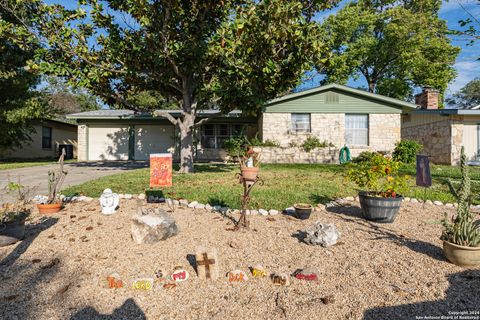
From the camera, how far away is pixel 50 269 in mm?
3125

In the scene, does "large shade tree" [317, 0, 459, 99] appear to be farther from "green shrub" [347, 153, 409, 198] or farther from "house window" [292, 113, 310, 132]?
"green shrub" [347, 153, 409, 198]

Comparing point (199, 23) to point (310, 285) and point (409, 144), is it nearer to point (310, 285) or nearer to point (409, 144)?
point (310, 285)

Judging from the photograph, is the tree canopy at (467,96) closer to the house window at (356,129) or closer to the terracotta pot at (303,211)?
the house window at (356,129)

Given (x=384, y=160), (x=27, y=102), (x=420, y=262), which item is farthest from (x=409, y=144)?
(x=27, y=102)

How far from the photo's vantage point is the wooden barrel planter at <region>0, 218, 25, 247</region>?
3.64 meters

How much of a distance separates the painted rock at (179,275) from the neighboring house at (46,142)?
69.0 ft

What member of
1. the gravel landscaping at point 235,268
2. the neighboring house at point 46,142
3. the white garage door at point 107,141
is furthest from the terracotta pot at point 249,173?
the neighboring house at point 46,142

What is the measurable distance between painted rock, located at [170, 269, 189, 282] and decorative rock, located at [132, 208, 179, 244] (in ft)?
3.22

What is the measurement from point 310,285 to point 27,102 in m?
18.2

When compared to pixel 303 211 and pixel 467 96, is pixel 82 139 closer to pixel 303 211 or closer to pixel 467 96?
pixel 303 211

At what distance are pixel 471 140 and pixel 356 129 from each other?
5559mm

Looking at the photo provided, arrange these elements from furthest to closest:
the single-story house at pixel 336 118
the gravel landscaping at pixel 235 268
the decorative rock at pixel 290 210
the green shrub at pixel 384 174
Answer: the single-story house at pixel 336 118
the decorative rock at pixel 290 210
the green shrub at pixel 384 174
the gravel landscaping at pixel 235 268

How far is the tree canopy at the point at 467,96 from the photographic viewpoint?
42.8 metres

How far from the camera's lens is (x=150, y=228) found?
12.3 feet
